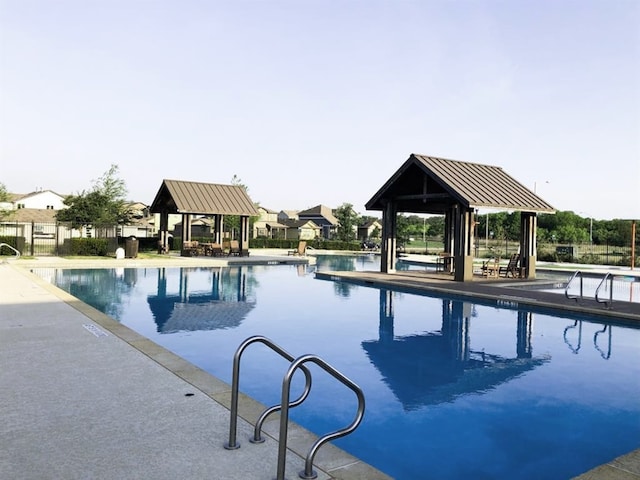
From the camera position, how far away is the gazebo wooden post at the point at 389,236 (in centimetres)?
2177

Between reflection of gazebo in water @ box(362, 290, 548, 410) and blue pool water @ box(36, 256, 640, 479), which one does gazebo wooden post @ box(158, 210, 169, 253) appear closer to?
blue pool water @ box(36, 256, 640, 479)

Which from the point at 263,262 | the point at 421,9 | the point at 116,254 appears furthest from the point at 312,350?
the point at 116,254

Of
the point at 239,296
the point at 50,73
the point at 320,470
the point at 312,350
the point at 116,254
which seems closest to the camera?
the point at 320,470

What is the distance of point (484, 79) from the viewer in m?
18.8

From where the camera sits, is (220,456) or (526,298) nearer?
(220,456)

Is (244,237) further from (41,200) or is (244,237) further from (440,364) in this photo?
(41,200)

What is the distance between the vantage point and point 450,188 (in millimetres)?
18250

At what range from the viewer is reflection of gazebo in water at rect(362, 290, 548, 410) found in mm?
6955

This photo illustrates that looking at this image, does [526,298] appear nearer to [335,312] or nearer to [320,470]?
[335,312]

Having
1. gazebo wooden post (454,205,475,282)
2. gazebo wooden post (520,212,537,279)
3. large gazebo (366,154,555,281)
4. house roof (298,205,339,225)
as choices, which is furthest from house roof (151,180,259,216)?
house roof (298,205,339,225)

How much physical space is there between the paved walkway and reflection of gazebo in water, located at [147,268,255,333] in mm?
3635

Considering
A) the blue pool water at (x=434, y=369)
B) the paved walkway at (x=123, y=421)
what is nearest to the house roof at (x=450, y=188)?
the blue pool water at (x=434, y=369)

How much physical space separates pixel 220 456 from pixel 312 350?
5258 millimetres

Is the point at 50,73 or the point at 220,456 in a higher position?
the point at 50,73
